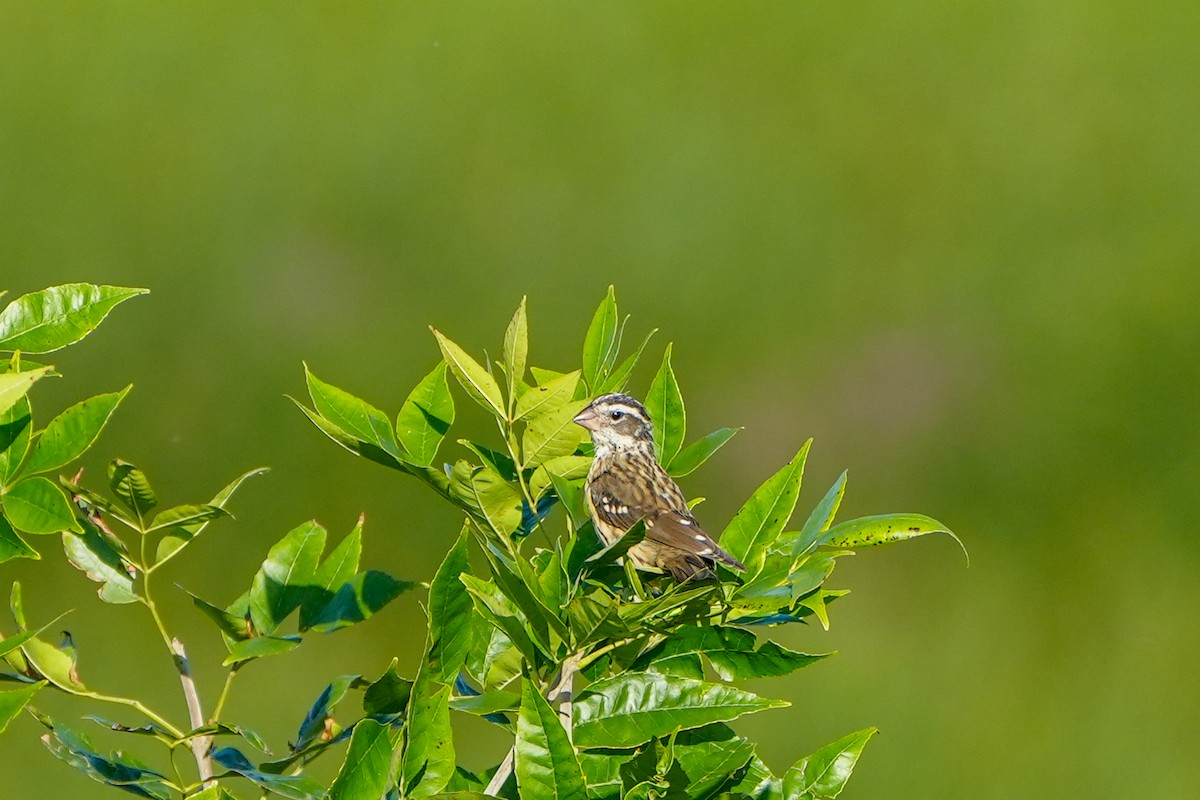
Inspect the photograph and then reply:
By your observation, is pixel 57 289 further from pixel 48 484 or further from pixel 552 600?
pixel 552 600

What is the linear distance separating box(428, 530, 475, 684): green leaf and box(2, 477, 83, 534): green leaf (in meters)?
0.41

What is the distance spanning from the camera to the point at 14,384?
5.12 feet

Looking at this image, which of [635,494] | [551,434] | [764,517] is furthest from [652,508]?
[551,434]

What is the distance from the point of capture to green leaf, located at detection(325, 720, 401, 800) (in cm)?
154

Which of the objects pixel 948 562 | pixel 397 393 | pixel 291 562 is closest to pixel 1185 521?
pixel 948 562

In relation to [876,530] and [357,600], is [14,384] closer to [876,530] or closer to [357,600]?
[357,600]

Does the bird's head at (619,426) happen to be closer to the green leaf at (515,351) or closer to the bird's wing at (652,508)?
the bird's wing at (652,508)

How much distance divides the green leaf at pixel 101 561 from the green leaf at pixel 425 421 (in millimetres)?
359

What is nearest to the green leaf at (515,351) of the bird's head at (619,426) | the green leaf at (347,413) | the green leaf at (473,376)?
the green leaf at (473,376)

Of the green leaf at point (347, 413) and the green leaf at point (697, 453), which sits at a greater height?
the green leaf at point (347, 413)

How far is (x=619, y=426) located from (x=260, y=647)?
2.11 m

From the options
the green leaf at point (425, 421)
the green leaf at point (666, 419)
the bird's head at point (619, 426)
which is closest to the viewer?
the green leaf at point (425, 421)

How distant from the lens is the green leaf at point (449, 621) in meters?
1.59

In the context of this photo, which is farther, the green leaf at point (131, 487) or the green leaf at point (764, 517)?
A: the green leaf at point (764, 517)
